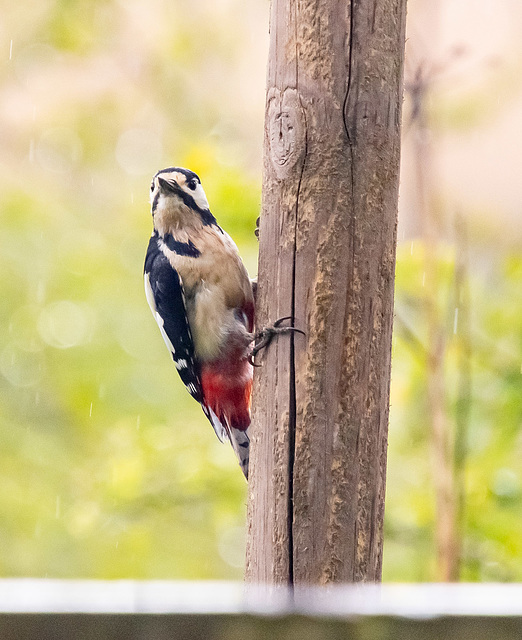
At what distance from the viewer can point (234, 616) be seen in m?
0.40

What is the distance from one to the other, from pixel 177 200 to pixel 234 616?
5.00ft

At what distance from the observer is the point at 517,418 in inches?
112

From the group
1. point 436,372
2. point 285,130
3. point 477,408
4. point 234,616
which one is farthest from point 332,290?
point 477,408

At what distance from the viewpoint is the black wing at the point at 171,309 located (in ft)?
6.08

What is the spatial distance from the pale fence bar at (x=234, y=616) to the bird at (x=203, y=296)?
1.34 meters

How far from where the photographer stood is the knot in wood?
1.43 m

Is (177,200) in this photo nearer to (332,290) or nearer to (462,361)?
(332,290)

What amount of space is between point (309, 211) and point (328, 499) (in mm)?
564

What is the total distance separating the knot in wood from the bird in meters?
0.38

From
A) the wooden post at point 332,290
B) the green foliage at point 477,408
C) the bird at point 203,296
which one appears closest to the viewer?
the wooden post at point 332,290

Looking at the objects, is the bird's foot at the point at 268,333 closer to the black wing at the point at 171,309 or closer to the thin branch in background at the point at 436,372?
the black wing at the point at 171,309

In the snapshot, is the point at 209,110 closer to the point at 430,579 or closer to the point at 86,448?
the point at 86,448

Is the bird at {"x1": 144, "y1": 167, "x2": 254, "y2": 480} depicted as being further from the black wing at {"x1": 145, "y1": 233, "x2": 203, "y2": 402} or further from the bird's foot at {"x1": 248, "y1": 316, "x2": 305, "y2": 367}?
the bird's foot at {"x1": 248, "y1": 316, "x2": 305, "y2": 367}

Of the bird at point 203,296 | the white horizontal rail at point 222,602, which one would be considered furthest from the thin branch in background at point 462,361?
the white horizontal rail at point 222,602
